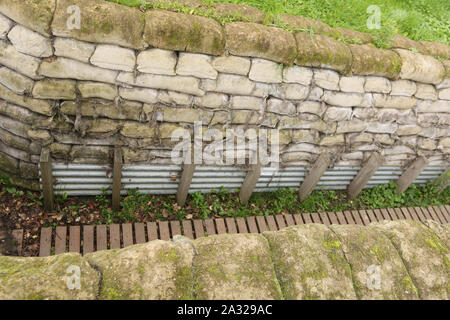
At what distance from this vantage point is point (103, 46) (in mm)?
3408

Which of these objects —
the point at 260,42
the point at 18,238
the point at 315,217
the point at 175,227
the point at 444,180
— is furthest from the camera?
the point at 444,180

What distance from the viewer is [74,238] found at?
4164mm

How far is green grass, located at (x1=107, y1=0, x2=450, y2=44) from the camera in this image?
15.9 ft

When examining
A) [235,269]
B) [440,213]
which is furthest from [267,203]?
[235,269]

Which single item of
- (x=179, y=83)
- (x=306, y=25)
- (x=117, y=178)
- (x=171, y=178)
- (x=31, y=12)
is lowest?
(x=171, y=178)

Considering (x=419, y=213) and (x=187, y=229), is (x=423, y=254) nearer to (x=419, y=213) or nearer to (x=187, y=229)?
(x=187, y=229)

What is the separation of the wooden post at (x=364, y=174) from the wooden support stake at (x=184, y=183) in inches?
117

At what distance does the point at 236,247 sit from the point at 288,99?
3.15 m

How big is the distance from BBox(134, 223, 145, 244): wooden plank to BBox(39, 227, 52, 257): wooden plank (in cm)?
99

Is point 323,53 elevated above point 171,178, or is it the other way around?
point 323,53

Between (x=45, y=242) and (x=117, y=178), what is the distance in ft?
3.60

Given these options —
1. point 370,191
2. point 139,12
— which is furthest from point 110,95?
point 370,191

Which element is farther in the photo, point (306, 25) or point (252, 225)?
point (252, 225)

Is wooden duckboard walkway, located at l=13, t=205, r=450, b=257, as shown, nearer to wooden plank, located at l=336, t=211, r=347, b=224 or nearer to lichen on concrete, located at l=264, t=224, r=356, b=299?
wooden plank, located at l=336, t=211, r=347, b=224
